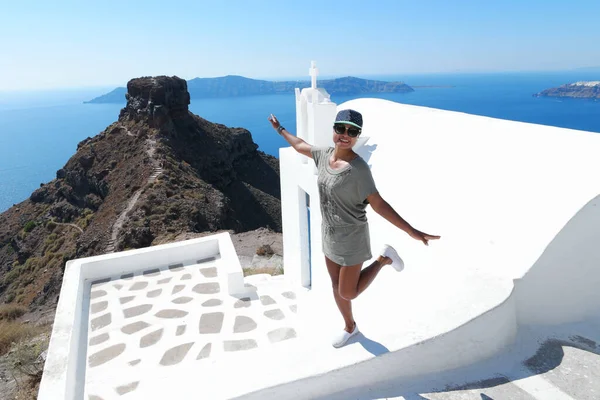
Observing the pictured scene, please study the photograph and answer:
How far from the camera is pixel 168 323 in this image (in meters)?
4.64

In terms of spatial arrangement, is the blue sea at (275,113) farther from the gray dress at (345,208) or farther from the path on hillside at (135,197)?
the gray dress at (345,208)

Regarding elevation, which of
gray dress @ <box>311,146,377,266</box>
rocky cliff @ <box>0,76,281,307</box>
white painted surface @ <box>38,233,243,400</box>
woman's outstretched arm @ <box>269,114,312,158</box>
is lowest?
rocky cliff @ <box>0,76,281,307</box>

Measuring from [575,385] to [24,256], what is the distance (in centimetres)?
3518

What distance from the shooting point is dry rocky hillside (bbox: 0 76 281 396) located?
19984mm

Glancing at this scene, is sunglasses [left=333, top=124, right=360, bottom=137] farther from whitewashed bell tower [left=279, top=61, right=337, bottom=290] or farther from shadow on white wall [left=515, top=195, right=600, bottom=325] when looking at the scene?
whitewashed bell tower [left=279, top=61, right=337, bottom=290]

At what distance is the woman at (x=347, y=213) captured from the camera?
2.18 metres

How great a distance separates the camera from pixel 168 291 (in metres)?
5.36

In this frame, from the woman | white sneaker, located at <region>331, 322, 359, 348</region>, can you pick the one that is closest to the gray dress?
the woman

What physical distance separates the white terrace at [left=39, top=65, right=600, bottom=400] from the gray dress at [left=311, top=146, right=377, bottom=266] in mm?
541

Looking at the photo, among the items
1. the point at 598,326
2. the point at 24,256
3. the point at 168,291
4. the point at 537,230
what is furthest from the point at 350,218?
the point at 24,256

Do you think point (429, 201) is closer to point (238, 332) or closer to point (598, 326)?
point (598, 326)

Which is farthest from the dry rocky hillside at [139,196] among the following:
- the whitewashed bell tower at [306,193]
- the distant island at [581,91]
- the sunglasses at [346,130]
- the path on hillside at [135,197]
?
the distant island at [581,91]

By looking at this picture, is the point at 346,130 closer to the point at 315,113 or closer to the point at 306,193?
the point at 315,113

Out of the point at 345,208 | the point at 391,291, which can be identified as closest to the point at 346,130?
the point at 345,208
